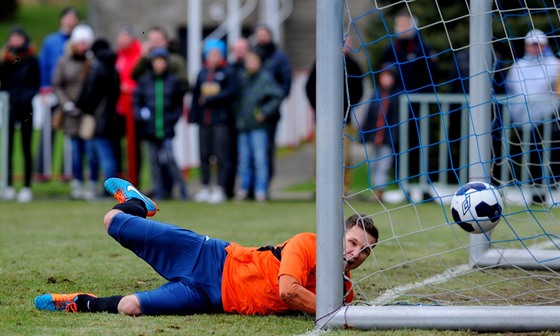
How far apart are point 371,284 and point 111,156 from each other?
736 centimetres

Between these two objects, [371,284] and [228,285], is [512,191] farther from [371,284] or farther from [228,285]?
[228,285]

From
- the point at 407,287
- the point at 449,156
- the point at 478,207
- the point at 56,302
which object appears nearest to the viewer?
the point at 56,302

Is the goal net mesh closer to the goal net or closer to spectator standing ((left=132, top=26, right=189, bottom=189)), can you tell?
the goal net

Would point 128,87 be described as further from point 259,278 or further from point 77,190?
point 259,278

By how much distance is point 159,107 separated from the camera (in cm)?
1416

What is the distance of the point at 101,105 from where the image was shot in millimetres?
14086

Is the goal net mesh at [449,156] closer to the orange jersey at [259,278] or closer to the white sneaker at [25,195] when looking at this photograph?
the orange jersey at [259,278]

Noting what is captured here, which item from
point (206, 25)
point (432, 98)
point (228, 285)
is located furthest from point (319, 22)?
point (206, 25)

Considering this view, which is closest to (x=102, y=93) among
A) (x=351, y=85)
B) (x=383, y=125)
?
(x=351, y=85)

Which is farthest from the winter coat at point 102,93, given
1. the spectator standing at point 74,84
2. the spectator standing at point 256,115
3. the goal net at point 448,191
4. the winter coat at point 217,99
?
the goal net at point 448,191

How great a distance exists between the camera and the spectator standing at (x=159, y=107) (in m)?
14.1

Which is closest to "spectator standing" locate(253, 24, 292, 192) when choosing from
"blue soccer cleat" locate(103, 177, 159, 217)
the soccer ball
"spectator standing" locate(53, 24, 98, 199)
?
"spectator standing" locate(53, 24, 98, 199)

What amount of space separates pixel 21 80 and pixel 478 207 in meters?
8.85

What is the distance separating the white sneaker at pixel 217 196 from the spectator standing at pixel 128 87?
1236mm
